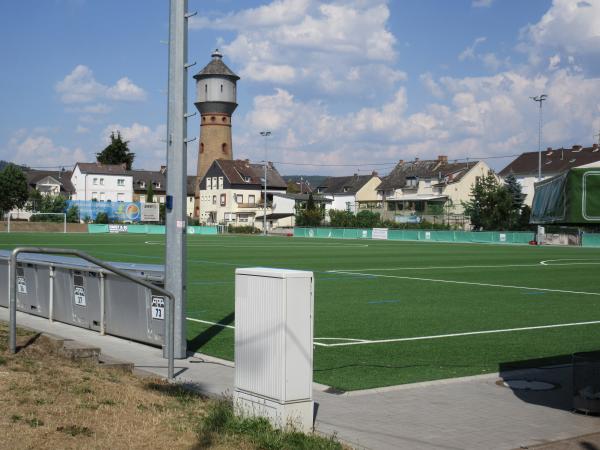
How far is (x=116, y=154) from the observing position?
6029 inches

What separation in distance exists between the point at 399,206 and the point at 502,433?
11762 centimetres

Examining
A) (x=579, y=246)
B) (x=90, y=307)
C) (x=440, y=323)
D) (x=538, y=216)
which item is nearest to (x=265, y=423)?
(x=538, y=216)

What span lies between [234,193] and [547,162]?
46.8 metres

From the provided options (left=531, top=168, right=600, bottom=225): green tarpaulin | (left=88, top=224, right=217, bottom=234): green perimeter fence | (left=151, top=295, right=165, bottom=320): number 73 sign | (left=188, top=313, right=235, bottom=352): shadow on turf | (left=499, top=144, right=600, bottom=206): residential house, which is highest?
(left=499, top=144, right=600, bottom=206): residential house

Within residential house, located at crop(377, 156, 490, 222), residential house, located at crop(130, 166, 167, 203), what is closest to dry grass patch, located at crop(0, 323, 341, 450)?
residential house, located at crop(377, 156, 490, 222)

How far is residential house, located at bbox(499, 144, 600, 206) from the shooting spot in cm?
11081

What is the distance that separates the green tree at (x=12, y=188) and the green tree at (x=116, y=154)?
112 feet

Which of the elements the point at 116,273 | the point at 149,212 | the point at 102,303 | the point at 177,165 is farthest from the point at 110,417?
the point at 102,303

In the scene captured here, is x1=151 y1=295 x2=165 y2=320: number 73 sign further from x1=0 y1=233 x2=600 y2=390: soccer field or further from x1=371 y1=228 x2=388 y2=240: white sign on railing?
x1=371 y1=228 x2=388 y2=240: white sign on railing

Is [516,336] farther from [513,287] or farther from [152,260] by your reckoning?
[152,260]

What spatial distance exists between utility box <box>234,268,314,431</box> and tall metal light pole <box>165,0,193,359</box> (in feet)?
15.3

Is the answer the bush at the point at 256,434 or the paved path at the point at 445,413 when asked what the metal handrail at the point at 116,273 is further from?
the bush at the point at 256,434

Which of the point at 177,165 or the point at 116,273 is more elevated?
the point at 177,165

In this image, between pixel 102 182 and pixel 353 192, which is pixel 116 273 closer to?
pixel 353 192
